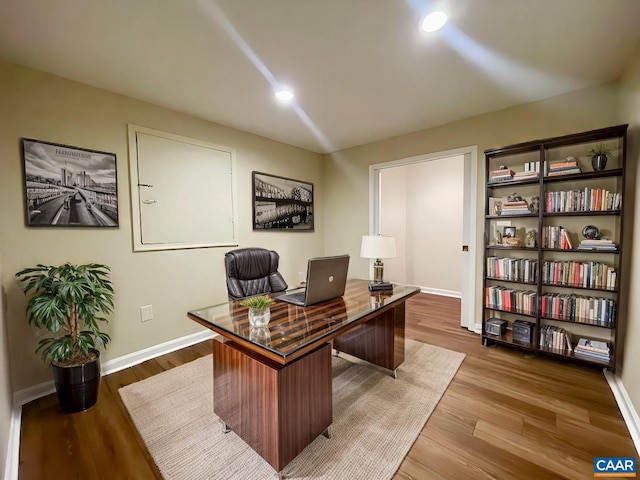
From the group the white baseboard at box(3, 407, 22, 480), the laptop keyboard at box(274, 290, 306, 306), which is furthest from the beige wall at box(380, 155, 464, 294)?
the white baseboard at box(3, 407, 22, 480)

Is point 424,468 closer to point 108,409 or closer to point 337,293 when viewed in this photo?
point 337,293

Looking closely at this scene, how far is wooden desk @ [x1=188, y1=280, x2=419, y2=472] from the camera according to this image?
1215 millimetres

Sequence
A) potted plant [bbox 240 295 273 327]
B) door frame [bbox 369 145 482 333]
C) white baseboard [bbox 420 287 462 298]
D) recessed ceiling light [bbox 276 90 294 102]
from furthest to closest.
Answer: white baseboard [bbox 420 287 462 298] < door frame [bbox 369 145 482 333] < recessed ceiling light [bbox 276 90 294 102] < potted plant [bbox 240 295 273 327]

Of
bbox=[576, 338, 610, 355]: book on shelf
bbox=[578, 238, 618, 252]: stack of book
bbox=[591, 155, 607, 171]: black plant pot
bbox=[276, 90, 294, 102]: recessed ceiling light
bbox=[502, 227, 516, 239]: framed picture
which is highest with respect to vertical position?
bbox=[276, 90, 294, 102]: recessed ceiling light

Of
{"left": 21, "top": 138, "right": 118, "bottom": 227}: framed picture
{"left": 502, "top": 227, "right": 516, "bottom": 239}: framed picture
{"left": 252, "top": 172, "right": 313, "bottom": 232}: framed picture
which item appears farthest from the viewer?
{"left": 252, "top": 172, "right": 313, "bottom": 232}: framed picture

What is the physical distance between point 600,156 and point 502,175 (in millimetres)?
661

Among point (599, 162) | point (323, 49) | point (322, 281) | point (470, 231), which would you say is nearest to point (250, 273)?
point (322, 281)

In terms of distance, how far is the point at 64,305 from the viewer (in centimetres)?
175

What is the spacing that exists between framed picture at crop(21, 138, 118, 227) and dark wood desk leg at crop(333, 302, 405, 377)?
234 centimetres

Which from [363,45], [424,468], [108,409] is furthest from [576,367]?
[108,409]

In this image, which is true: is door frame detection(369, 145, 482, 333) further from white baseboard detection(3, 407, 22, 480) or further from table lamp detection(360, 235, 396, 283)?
white baseboard detection(3, 407, 22, 480)

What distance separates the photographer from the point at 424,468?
1.34 meters

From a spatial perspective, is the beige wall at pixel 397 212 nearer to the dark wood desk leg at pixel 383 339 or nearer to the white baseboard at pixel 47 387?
the dark wood desk leg at pixel 383 339

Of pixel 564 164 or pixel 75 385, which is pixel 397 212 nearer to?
pixel 564 164
